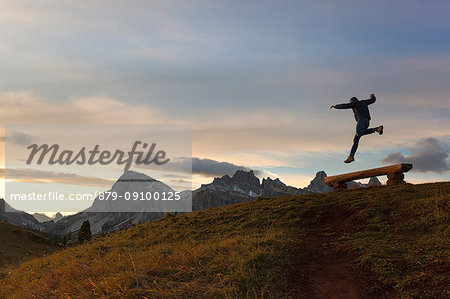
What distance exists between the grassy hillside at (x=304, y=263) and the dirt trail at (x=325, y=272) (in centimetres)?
2

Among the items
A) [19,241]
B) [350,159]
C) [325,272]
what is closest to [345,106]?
[350,159]

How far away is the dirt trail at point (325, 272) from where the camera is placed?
793 cm

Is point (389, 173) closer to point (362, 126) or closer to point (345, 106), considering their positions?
point (362, 126)

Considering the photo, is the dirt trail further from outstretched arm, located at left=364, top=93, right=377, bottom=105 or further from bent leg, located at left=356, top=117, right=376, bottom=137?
outstretched arm, located at left=364, top=93, right=377, bottom=105

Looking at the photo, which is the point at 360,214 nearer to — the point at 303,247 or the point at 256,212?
the point at 303,247

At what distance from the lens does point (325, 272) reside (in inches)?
349

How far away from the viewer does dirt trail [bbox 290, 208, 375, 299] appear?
7.93 meters

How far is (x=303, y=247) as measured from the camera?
1069 centimetres

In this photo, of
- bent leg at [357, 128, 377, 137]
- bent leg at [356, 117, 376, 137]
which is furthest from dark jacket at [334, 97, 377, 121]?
bent leg at [357, 128, 377, 137]

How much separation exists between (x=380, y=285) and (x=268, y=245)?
11.7 feet

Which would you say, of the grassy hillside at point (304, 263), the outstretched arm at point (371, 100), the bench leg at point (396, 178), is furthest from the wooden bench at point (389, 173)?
the outstretched arm at point (371, 100)

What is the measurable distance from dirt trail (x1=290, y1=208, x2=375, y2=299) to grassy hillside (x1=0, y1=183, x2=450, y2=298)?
0.02 meters

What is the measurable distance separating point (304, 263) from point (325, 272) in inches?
28.9

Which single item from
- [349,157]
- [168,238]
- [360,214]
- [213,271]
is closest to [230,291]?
[213,271]
